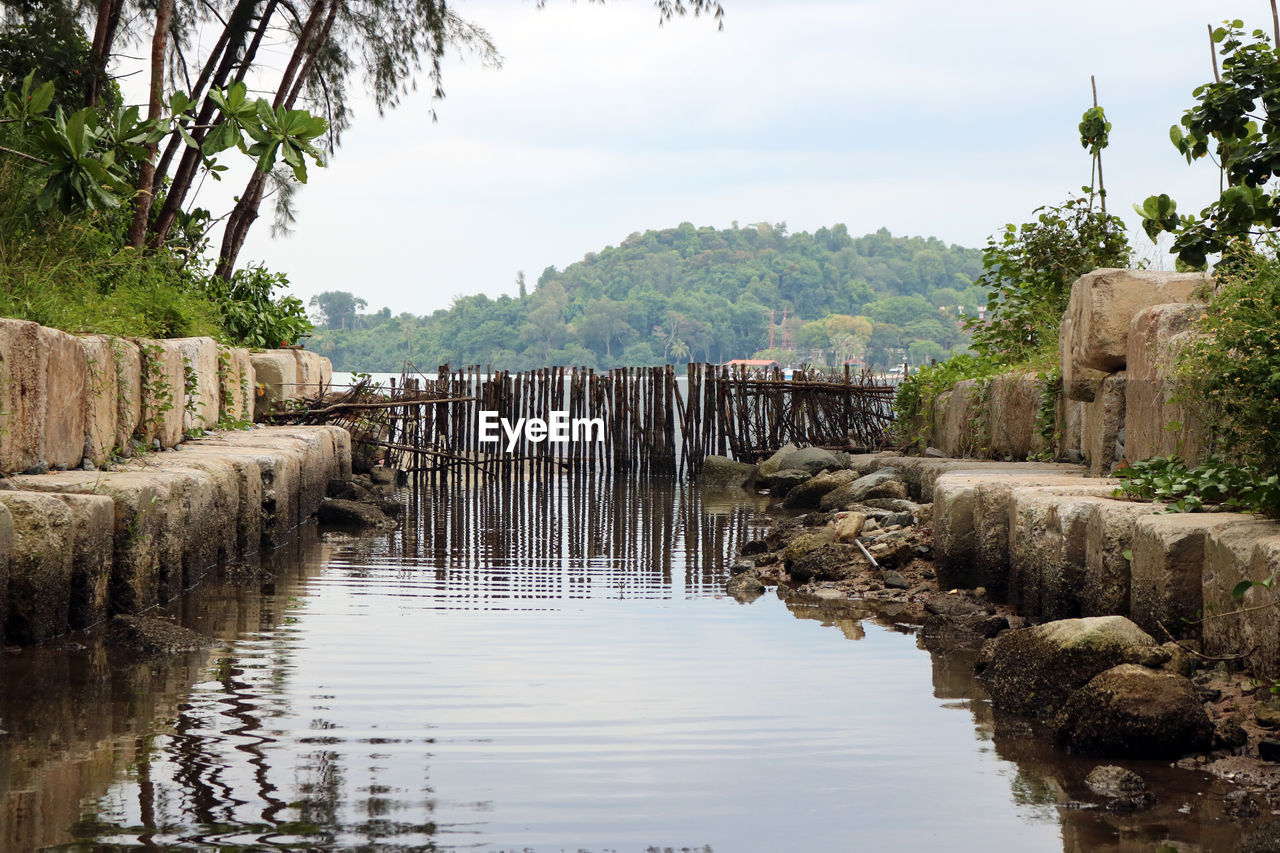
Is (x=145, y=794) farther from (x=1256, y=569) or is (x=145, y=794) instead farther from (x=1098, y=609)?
(x=1098, y=609)

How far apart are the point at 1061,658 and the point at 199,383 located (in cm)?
638

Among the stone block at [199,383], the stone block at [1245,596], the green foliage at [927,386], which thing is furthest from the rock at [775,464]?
the stone block at [1245,596]

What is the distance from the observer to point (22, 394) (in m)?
5.04

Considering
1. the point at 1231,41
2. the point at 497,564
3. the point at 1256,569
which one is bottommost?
the point at 497,564

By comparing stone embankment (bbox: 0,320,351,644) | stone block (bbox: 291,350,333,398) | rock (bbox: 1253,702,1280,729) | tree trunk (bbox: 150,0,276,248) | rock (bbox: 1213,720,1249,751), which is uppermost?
tree trunk (bbox: 150,0,276,248)

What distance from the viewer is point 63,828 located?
2.72 m

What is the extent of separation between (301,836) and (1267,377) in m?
3.03

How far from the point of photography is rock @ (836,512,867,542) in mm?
7598

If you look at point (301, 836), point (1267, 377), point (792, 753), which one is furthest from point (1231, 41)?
point (301, 836)

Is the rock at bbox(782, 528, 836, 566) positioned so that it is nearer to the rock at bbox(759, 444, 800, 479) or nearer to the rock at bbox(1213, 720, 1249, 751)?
the rock at bbox(1213, 720, 1249, 751)

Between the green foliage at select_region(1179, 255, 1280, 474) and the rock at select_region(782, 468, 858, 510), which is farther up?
the green foliage at select_region(1179, 255, 1280, 474)

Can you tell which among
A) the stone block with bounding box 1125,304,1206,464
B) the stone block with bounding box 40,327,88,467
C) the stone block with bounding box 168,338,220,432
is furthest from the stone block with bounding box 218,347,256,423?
the stone block with bounding box 1125,304,1206,464

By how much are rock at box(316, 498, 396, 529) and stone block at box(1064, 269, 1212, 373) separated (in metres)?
5.24

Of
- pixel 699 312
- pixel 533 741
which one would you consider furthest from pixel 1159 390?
pixel 699 312
